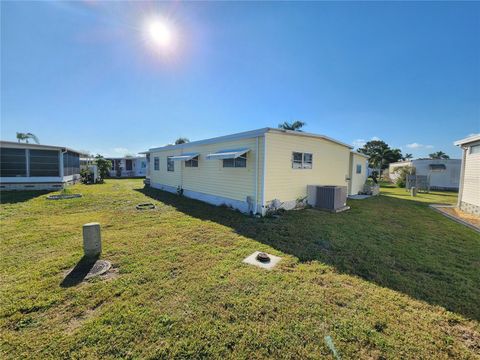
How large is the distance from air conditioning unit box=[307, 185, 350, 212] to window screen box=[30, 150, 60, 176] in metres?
15.7

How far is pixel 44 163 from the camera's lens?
1255 centimetres

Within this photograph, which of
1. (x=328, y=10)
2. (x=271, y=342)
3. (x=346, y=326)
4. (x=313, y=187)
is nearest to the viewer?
(x=271, y=342)

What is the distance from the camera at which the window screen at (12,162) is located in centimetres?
1161

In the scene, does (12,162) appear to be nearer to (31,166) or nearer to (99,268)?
(31,166)

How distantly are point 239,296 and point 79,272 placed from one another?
2.76m

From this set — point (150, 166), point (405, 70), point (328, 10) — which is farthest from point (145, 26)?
point (405, 70)

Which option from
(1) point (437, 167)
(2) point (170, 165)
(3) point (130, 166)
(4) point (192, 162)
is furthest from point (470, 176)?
(3) point (130, 166)

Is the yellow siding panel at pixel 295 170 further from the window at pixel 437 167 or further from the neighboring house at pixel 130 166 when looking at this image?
the neighboring house at pixel 130 166

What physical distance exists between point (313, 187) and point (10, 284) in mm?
8889

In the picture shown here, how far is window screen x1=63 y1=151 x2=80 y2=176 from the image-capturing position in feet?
46.4

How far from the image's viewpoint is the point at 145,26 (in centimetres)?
643

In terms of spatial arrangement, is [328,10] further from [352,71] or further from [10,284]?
[10,284]

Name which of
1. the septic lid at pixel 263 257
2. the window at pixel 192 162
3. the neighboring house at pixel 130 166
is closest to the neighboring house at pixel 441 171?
the window at pixel 192 162

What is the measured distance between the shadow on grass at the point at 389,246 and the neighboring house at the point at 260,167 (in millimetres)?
885
